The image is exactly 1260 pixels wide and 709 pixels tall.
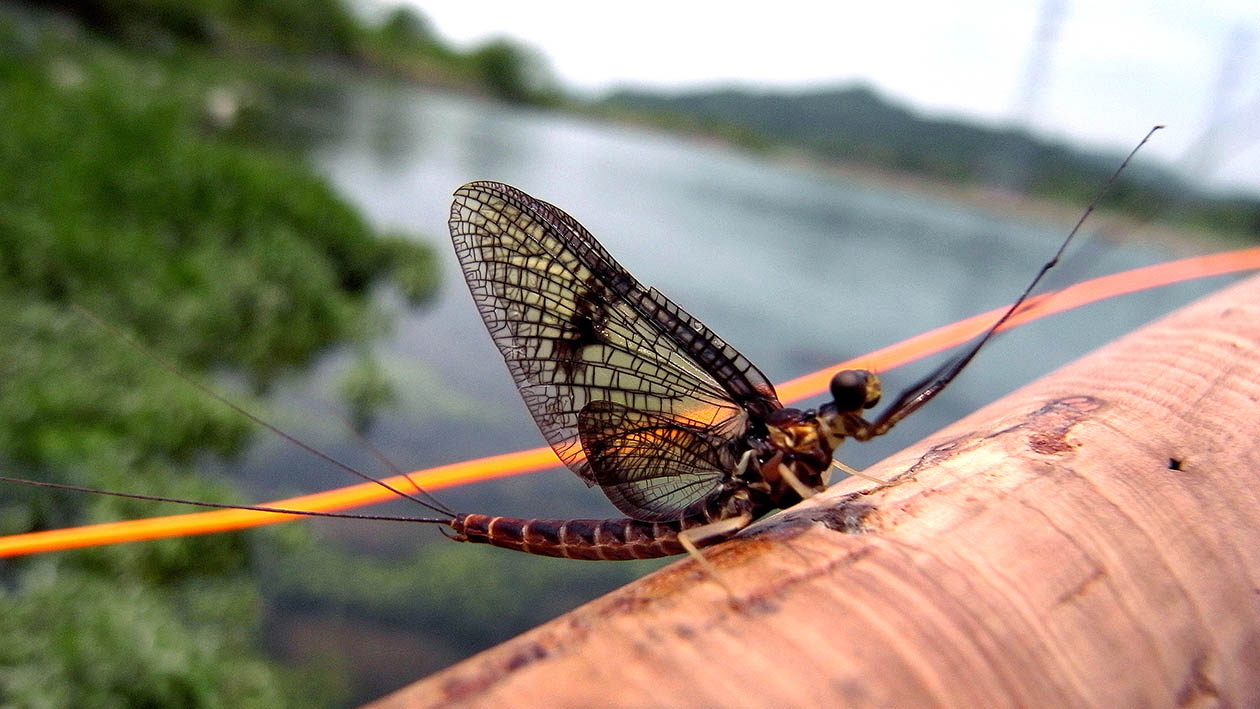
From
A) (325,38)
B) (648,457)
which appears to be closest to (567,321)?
(648,457)

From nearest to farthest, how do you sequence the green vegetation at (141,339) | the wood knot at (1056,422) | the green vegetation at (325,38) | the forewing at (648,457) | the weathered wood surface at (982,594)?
the weathered wood surface at (982,594)
the wood knot at (1056,422)
the forewing at (648,457)
the green vegetation at (141,339)
the green vegetation at (325,38)

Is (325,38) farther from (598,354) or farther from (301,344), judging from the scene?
(598,354)

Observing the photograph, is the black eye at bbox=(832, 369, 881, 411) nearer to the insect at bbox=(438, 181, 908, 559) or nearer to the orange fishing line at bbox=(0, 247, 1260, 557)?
the insect at bbox=(438, 181, 908, 559)

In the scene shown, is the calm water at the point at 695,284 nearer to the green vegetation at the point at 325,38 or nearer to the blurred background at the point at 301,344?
the blurred background at the point at 301,344

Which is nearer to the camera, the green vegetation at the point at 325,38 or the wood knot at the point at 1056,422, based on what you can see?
the wood knot at the point at 1056,422

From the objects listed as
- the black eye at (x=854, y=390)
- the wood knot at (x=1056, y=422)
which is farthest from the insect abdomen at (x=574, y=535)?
the wood knot at (x=1056, y=422)

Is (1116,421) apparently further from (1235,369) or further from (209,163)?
(209,163)

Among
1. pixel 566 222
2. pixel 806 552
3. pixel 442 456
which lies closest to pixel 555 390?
pixel 566 222
